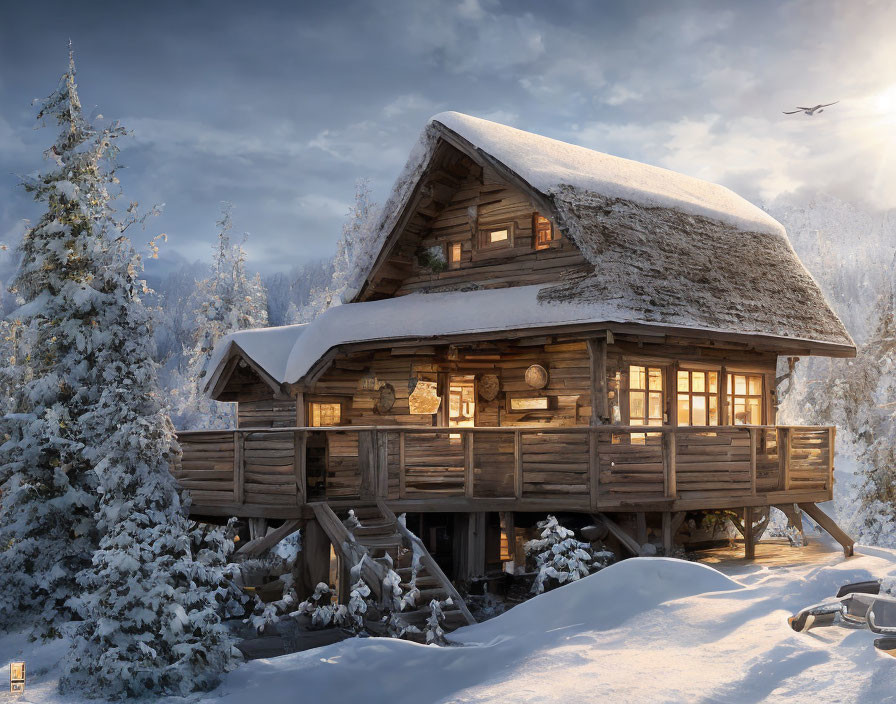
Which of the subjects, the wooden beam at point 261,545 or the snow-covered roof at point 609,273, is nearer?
the wooden beam at point 261,545

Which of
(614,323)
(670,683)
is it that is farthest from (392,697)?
(614,323)

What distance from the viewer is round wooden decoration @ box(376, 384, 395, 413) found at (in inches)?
790

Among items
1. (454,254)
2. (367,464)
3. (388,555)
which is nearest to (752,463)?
(367,464)

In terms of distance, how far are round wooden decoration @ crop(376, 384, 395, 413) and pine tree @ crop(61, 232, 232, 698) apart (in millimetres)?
6710

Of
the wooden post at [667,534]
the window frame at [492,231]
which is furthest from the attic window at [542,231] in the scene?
the wooden post at [667,534]

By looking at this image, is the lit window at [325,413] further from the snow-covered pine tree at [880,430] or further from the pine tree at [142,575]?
the snow-covered pine tree at [880,430]

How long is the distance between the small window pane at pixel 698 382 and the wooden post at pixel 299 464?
342 inches

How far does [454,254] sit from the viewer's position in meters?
20.2

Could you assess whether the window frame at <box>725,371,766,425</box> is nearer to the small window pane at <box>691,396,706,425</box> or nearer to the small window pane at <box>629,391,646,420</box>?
the small window pane at <box>691,396,706,425</box>

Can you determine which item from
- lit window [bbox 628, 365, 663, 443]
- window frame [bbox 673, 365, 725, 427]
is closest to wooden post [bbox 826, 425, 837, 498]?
window frame [bbox 673, 365, 725, 427]

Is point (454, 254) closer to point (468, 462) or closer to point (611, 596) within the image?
point (468, 462)

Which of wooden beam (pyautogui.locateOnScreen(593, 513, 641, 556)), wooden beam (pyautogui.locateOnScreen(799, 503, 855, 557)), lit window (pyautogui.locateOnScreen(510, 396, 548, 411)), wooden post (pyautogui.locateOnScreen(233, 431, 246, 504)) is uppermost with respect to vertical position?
lit window (pyautogui.locateOnScreen(510, 396, 548, 411))

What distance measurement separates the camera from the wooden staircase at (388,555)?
13.5 metres

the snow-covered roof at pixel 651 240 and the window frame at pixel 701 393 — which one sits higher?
the snow-covered roof at pixel 651 240
